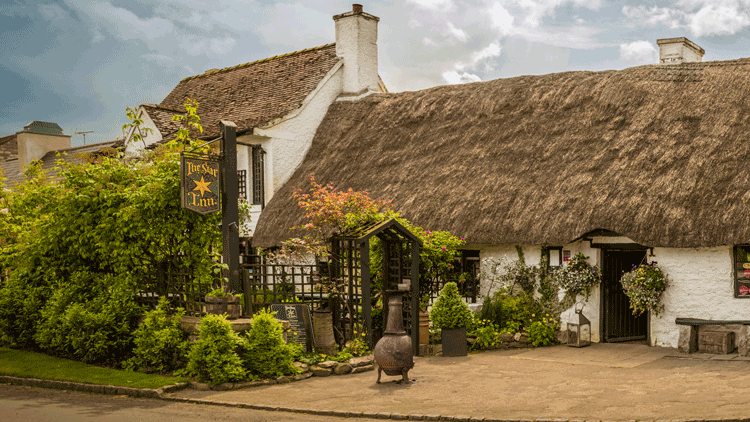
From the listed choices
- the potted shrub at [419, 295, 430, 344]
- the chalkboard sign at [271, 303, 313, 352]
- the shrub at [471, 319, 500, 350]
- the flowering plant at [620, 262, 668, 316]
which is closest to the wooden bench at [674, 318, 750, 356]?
the flowering plant at [620, 262, 668, 316]

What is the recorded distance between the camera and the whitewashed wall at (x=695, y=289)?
13.6 meters

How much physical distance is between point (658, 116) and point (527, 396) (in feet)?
30.4

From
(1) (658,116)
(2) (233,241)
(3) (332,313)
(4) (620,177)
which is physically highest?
(1) (658,116)

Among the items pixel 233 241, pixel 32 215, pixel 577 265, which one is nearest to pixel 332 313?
pixel 233 241

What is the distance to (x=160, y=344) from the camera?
38.0 feet

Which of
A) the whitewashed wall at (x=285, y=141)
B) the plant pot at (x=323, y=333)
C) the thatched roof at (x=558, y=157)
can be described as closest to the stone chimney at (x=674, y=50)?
the thatched roof at (x=558, y=157)

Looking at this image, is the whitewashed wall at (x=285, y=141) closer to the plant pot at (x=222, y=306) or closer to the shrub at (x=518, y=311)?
the shrub at (x=518, y=311)

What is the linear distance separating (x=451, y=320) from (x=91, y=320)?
643cm

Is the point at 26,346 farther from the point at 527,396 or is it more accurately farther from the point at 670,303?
the point at 670,303

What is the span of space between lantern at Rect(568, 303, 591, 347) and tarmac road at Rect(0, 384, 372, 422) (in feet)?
23.5

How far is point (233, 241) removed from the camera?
12.1 m

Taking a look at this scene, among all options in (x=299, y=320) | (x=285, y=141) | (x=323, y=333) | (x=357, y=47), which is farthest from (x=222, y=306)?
(x=357, y=47)

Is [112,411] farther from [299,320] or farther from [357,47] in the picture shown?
[357,47]

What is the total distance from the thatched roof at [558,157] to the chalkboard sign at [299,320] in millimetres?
5156
